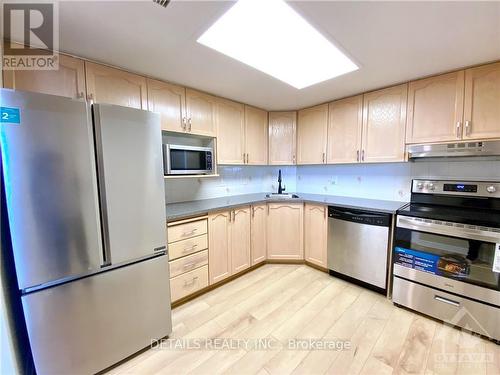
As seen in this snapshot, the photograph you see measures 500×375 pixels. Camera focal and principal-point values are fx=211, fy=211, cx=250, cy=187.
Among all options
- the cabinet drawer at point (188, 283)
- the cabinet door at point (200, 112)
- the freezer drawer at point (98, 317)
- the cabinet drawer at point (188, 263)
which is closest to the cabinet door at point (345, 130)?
the cabinet door at point (200, 112)

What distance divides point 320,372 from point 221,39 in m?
2.35

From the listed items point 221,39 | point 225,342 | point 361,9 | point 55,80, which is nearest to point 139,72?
point 55,80

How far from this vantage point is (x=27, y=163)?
1089mm

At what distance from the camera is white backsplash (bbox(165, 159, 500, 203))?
84.0 inches

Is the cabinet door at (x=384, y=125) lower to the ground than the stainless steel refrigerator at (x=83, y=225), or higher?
higher

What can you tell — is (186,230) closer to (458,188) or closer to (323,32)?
(323,32)

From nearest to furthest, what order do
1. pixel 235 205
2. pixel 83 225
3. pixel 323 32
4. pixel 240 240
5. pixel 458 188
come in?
pixel 83 225 < pixel 323 32 < pixel 458 188 < pixel 235 205 < pixel 240 240

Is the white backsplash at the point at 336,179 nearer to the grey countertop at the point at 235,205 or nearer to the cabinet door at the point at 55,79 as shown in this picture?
the grey countertop at the point at 235,205

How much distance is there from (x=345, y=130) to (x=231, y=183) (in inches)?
65.7

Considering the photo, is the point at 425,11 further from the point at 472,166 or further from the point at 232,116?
the point at 232,116

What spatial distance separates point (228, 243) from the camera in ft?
8.04

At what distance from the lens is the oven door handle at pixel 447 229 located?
1.59 m

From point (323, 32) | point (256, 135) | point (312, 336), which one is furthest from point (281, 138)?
point (312, 336)

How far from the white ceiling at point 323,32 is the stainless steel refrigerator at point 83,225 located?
498 millimetres
